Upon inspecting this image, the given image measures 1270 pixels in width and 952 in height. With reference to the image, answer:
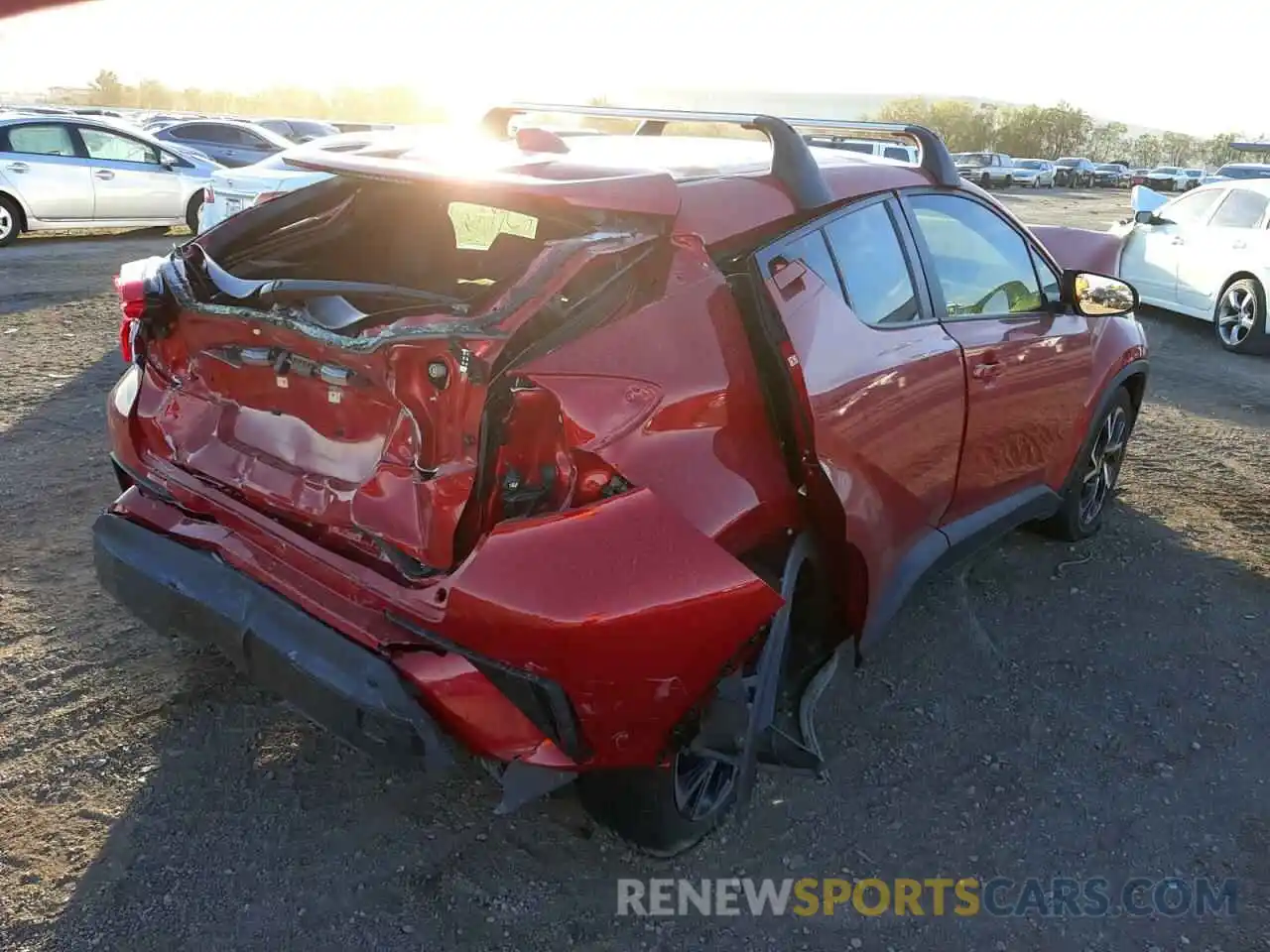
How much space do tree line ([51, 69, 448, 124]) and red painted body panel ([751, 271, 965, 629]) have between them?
6484 centimetres

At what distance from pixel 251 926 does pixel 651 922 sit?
94 cm

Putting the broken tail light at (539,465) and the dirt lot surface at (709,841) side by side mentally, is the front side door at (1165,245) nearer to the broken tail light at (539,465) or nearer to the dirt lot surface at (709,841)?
the dirt lot surface at (709,841)

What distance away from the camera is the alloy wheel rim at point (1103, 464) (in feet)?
15.3

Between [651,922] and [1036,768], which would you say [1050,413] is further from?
[651,922]

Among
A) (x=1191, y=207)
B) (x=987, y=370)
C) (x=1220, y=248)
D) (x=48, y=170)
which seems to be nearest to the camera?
(x=987, y=370)

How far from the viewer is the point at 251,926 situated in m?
2.40

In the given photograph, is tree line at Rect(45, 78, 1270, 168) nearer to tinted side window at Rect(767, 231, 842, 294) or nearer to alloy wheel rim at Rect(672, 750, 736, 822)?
tinted side window at Rect(767, 231, 842, 294)

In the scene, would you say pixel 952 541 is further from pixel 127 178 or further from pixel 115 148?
pixel 115 148

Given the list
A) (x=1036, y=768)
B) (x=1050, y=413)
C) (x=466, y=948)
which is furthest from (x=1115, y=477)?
(x=466, y=948)

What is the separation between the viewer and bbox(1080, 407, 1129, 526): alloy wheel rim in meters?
4.66

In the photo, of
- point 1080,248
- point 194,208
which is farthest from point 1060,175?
point 1080,248

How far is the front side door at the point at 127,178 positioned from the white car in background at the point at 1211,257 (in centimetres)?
1171

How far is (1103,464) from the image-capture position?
4.77m

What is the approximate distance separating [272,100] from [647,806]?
79244 mm
